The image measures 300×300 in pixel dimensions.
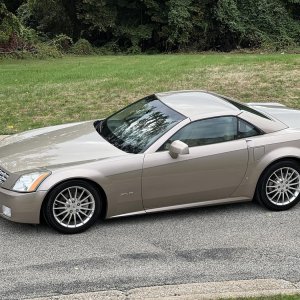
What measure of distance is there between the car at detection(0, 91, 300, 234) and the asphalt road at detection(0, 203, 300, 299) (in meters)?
0.20

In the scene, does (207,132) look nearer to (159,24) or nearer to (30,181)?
(30,181)

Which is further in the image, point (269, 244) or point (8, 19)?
point (8, 19)

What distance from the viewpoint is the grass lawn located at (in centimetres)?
1129

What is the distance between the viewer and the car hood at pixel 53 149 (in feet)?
18.9

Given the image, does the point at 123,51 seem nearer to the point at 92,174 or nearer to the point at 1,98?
the point at 1,98

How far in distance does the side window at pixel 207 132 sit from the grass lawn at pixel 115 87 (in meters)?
4.88

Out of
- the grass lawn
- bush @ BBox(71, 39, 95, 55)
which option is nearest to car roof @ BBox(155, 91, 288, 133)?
the grass lawn

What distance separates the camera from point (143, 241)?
18.3ft

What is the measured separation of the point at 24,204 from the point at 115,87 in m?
8.32

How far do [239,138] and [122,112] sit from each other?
5.32 ft

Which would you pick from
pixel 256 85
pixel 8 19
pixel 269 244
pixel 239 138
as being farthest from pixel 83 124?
pixel 8 19

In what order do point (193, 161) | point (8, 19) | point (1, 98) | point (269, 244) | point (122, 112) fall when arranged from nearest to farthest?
point (269, 244), point (193, 161), point (122, 112), point (1, 98), point (8, 19)

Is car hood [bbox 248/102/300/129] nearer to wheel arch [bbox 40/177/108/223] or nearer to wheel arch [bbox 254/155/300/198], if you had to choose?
wheel arch [bbox 254/155/300/198]

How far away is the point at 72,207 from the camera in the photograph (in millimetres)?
5648
